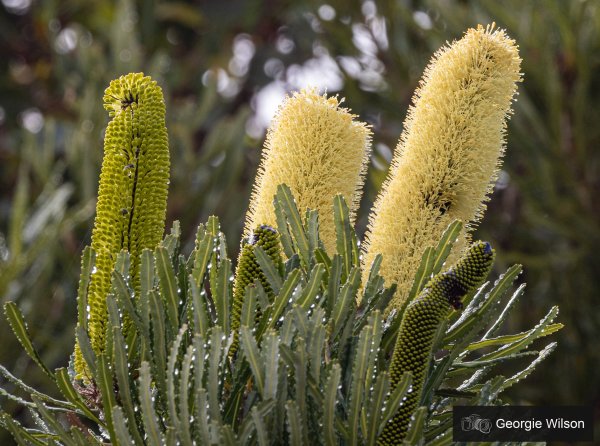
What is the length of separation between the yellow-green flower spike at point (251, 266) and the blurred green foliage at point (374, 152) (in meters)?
1.16

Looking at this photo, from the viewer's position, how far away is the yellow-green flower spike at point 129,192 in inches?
31.6

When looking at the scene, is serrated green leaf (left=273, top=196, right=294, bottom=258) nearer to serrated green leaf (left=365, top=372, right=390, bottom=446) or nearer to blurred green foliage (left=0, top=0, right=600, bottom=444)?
serrated green leaf (left=365, top=372, right=390, bottom=446)

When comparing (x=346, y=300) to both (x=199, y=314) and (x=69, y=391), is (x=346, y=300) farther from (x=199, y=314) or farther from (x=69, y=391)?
(x=69, y=391)

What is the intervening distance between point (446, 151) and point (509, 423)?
0.26 meters

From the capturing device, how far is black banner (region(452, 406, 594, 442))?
777 mm

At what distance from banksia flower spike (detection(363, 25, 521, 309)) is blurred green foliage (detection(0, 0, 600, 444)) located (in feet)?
3.44

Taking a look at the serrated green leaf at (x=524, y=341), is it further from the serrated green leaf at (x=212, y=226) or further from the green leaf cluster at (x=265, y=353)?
the serrated green leaf at (x=212, y=226)

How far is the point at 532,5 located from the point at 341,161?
6.27 ft

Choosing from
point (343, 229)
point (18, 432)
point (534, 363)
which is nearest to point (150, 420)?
point (18, 432)

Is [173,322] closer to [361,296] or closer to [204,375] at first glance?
[204,375]

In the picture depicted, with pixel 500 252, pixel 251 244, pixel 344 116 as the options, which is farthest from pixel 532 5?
pixel 251 244

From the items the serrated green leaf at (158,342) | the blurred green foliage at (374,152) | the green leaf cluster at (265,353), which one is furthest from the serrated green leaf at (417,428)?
the blurred green foliage at (374,152)

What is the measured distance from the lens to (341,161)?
90 centimetres

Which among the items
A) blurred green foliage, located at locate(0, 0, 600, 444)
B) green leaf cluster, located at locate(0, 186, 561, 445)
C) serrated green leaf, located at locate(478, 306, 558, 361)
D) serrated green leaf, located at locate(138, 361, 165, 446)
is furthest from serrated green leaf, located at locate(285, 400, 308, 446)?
blurred green foliage, located at locate(0, 0, 600, 444)
